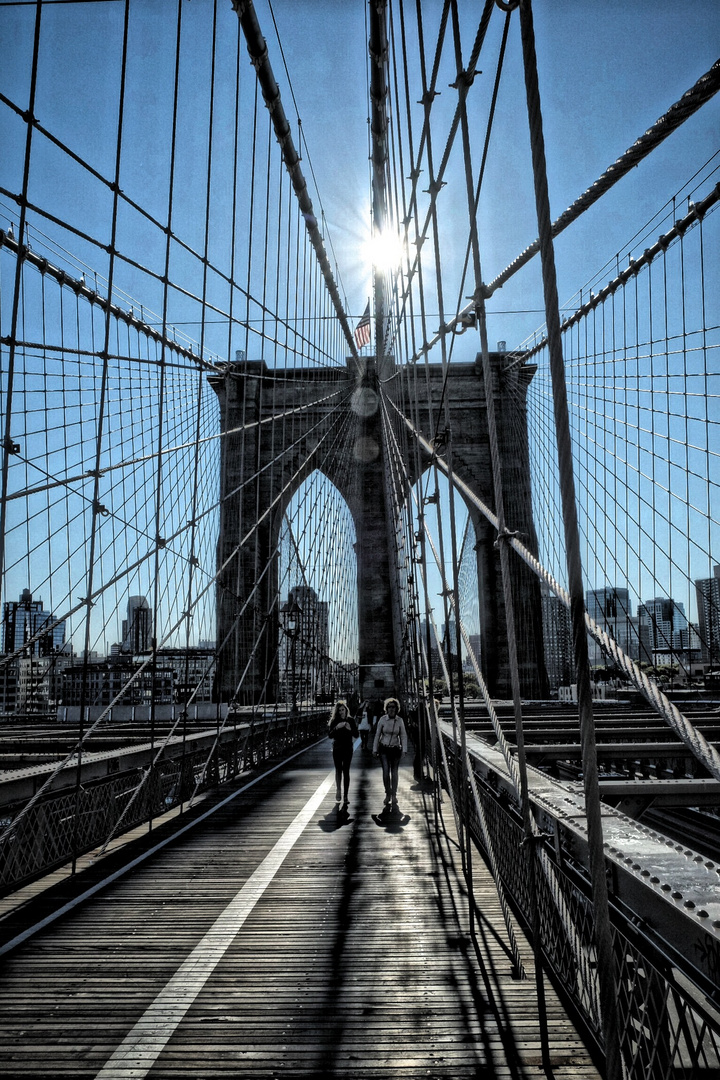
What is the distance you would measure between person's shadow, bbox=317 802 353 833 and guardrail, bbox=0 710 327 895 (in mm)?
1322

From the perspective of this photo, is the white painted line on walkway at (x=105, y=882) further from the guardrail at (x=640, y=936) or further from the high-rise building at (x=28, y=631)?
the guardrail at (x=640, y=936)

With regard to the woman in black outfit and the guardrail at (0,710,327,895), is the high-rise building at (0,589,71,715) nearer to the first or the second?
the guardrail at (0,710,327,895)

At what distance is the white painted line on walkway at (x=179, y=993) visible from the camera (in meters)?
2.17

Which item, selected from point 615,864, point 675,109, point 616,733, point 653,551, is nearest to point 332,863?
point 615,864

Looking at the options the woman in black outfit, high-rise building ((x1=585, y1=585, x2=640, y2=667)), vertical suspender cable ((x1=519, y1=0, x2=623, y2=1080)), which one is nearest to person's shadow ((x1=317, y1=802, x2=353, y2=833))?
the woman in black outfit

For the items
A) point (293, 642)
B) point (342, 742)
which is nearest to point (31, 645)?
point (342, 742)

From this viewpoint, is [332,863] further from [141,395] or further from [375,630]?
[375,630]

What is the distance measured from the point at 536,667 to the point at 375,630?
8.63m

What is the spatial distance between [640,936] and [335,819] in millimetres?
4326

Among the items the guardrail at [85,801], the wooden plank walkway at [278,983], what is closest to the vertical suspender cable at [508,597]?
the wooden plank walkway at [278,983]

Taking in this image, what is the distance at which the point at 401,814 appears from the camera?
633 cm

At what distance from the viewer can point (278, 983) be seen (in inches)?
109

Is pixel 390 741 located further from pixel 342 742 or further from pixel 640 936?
pixel 640 936

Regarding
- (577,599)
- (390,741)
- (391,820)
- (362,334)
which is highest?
(362,334)
